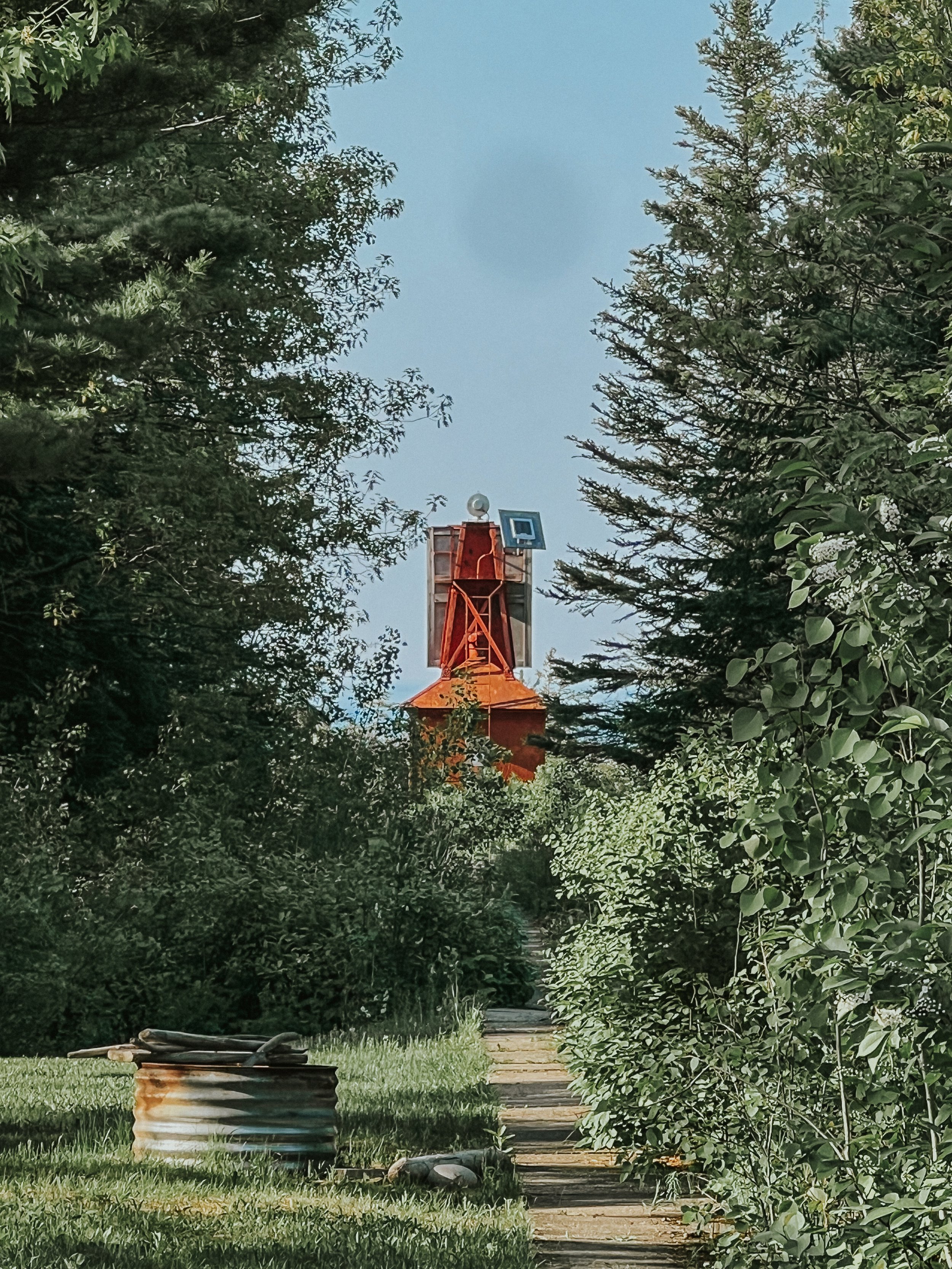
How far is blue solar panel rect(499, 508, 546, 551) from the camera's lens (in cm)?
2939

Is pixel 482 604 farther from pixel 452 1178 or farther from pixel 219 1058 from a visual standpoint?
pixel 452 1178

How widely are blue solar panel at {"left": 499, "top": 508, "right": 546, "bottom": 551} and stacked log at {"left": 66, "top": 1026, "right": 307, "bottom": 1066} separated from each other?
77.0 ft

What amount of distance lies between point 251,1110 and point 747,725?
352 centimetres

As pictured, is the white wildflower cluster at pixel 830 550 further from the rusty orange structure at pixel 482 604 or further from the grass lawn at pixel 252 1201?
the rusty orange structure at pixel 482 604

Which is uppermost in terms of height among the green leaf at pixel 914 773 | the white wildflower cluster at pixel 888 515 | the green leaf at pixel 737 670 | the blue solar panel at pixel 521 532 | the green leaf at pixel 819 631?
the blue solar panel at pixel 521 532

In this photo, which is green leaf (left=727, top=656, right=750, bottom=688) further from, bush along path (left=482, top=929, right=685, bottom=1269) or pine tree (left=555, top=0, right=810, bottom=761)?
pine tree (left=555, top=0, right=810, bottom=761)

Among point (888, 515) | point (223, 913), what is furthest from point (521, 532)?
point (888, 515)

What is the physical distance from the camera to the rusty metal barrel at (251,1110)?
210 inches

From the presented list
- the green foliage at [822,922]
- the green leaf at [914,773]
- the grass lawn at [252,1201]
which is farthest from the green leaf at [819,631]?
the grass lawn at [252,1201]

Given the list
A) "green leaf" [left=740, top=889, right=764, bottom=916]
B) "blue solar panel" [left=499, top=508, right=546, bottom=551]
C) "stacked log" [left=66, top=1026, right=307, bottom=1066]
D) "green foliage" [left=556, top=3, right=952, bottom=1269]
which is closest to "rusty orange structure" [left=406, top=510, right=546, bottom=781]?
"blue solar panel" [left=499, top=508, right=546, bottom=551]

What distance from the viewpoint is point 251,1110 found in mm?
5371

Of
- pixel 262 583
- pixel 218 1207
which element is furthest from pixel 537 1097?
pixel 262 583

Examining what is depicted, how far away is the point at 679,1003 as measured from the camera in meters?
5.34

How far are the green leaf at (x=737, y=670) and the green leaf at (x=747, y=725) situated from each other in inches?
2.0
